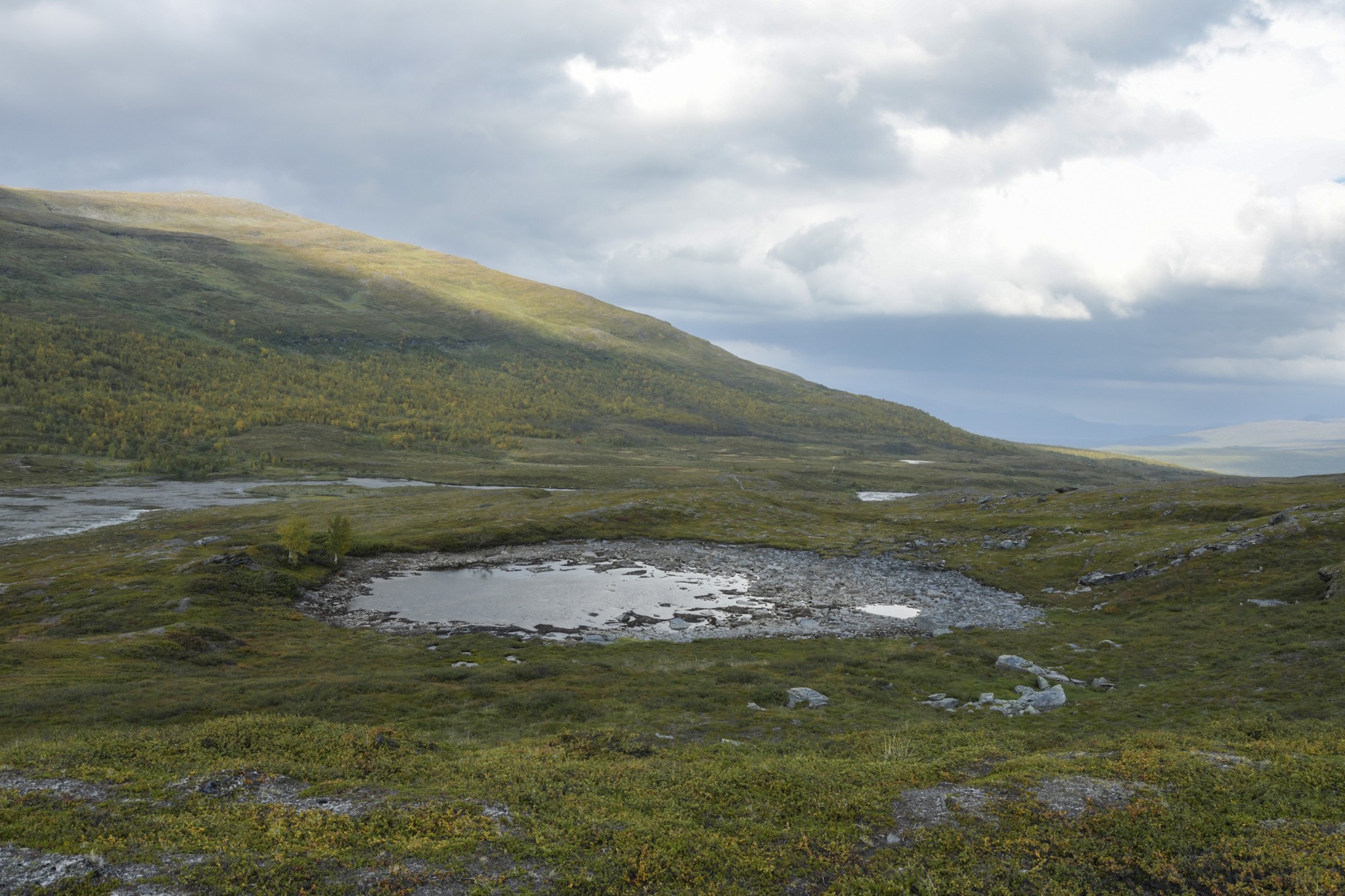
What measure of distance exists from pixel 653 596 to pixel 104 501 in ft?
409

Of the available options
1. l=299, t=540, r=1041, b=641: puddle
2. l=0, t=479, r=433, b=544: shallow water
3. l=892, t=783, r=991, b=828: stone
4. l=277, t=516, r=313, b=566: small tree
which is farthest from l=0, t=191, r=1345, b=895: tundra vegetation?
l=0, t=479, r=433, b=544: shallow water

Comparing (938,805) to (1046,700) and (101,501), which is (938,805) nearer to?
(1046,700)

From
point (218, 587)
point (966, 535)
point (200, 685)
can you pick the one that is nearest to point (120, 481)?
point (218, 587)

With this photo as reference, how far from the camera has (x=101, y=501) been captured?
12394 centimetres

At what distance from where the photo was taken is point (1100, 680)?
114 ft

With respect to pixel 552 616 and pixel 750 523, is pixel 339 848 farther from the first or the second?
pixel 750 523

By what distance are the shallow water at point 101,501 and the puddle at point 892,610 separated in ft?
354

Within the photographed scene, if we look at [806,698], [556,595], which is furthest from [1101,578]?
[556,595]

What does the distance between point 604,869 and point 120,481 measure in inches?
7407

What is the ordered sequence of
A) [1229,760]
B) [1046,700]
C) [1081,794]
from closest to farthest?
1. [1081,794]
2. [1229,760]
3. [1046,700]

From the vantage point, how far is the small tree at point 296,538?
62.9 metres

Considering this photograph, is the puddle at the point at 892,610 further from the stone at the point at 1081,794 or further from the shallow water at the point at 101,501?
the shallow water at the point at 101,501

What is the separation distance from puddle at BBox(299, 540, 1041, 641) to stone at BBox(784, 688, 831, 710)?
1611cm

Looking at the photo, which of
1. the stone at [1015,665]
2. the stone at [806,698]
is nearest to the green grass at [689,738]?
the stone at [806,698]
